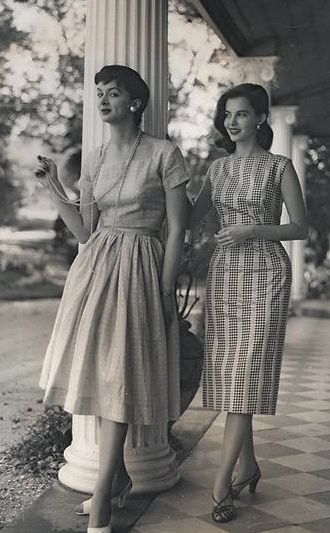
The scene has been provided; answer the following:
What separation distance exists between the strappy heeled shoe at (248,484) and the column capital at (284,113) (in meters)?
5.72

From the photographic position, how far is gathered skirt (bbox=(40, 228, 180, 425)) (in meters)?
1.96

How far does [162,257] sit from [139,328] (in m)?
0.25

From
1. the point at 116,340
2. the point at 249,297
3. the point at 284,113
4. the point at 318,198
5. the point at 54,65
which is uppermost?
the point at 284,113

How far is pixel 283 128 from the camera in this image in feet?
25.6

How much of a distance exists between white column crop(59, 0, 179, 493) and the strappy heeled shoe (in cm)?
26

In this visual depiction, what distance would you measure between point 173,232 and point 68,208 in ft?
1.21

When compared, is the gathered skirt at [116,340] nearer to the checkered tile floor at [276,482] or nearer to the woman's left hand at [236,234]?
the woman's left hand at [236,234]

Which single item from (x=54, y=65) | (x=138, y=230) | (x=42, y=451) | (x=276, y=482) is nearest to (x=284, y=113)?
(x=54, y=65)

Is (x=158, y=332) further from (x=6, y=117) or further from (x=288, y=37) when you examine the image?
(x=288, y=37)

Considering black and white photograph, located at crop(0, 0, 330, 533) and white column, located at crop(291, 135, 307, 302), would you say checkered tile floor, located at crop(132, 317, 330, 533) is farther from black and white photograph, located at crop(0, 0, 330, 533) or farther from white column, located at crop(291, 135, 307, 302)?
white column, located at crop(291, 135, 307, 302)

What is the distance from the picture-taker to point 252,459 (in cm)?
240

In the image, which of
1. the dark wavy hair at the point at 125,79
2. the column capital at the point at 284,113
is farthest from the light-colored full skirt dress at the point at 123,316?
the column capital at the point at 284,113

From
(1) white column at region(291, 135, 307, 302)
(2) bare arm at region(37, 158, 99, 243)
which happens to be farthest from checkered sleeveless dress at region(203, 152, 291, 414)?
(1) white column at region(291, 135, 307, 302)

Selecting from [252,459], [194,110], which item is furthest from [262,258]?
[194,110]
